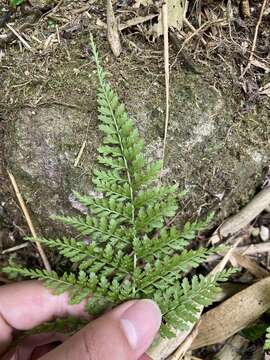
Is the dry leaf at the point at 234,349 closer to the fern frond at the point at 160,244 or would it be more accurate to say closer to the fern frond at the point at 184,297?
the fern frond at the point at 184,297

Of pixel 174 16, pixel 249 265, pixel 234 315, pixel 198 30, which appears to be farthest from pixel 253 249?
pixel 174 16

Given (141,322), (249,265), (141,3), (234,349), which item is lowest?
(234,349)

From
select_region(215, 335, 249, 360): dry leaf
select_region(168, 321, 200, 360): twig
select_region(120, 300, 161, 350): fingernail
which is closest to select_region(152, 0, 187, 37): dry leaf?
select_region(120, 300, 161, 350): fingernail

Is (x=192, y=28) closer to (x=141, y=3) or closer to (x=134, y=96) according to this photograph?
(x=141, y=3)

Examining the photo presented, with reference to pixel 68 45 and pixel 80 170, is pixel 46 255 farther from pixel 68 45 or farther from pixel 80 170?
pixel 68 45

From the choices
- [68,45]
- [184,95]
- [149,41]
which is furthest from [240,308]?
[68,45]

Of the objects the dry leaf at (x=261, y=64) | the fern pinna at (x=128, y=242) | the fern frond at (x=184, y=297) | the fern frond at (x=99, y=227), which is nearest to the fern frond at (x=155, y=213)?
the fern pinna at (x=128, y=242)
